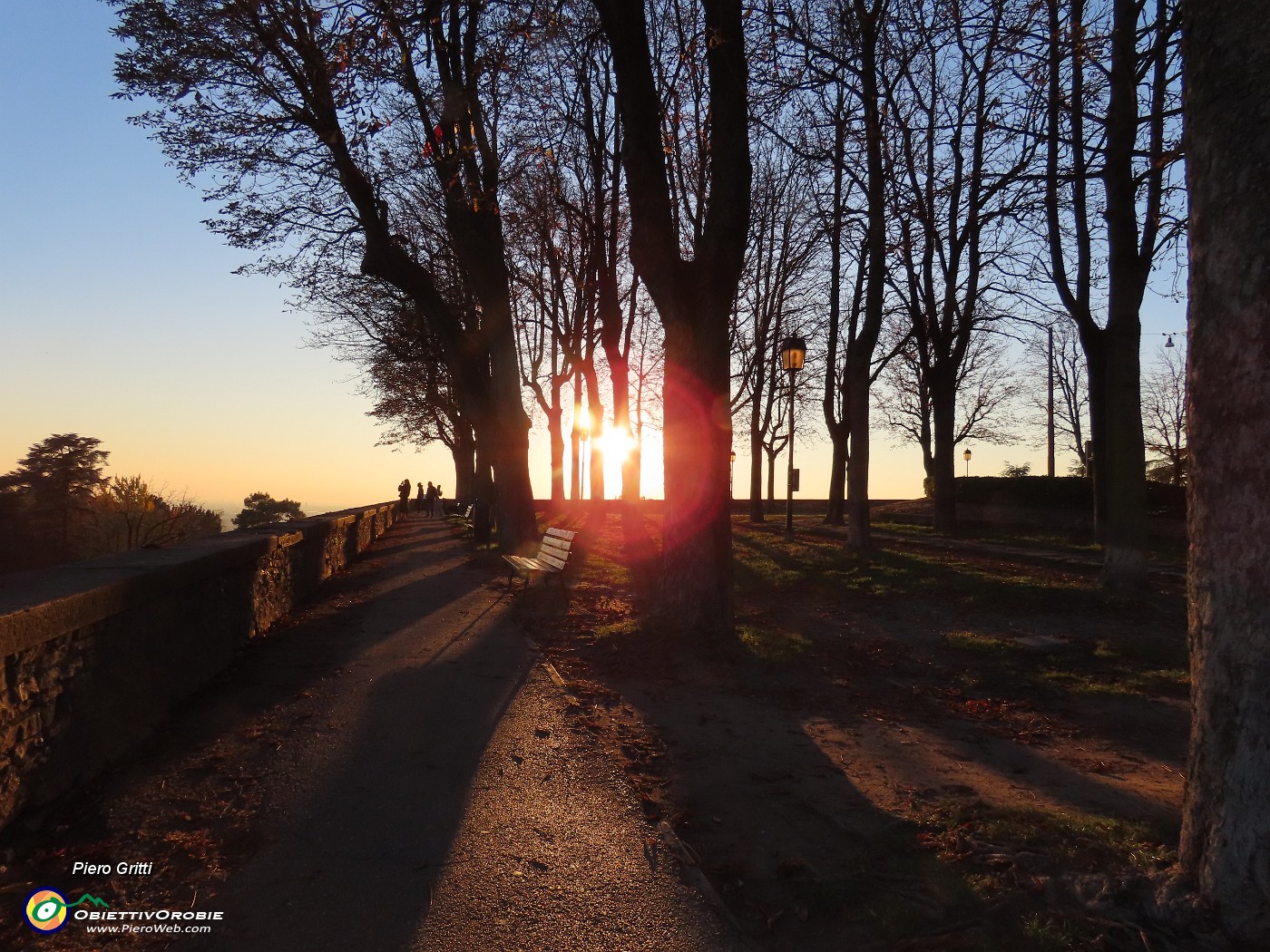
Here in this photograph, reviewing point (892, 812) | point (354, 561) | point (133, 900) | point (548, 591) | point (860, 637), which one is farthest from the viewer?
point (354, 561)

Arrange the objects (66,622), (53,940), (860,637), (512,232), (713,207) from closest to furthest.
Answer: (53,940)
(66,622)
(713,207)
(860,637)
(512,232)

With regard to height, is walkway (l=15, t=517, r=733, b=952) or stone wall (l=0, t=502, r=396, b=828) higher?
stone wall (l=0, t=502, r=396, b=828)

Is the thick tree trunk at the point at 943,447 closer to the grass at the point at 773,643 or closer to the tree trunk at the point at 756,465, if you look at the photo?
the tree trunk at the point at 756,465

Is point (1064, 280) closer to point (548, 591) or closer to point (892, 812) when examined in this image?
point (548, 591)

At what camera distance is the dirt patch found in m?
3.52

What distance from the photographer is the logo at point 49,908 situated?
136 inches

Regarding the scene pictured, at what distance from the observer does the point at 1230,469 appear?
3133mm

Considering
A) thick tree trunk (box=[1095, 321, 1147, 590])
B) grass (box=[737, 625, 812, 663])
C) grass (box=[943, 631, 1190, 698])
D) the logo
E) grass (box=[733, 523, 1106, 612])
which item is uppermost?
thick tree trunk (box=[1095, 321, 1147, 590])

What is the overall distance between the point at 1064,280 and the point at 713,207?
7.16 m

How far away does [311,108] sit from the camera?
1638 cm

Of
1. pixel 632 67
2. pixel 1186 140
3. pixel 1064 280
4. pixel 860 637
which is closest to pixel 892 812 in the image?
pixel 1186 140

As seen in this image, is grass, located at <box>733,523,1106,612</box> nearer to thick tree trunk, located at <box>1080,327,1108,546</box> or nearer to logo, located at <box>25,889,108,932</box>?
thick tree trunk, located at <box>1080,327,1108,546</box>

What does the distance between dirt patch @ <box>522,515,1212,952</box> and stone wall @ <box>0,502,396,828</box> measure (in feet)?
9.36

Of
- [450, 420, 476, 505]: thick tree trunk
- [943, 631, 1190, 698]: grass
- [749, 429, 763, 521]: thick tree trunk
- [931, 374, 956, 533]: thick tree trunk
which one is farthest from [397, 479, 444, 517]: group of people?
[943, 631, 1190, 698]: grass
